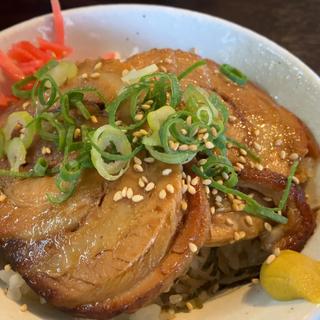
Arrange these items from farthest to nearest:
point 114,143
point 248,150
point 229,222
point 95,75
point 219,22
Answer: point 219,22, point 95,75, point 248,150, point 229,222, point 114,143

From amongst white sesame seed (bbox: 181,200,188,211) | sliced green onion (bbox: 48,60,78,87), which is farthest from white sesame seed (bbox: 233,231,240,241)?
sliced green onion (bbox: 48,60,78,87)

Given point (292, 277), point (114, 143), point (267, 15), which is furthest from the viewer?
point (267, 15)

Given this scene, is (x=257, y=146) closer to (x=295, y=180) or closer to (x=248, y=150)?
(x=248, y=150)

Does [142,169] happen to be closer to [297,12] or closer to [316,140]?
[316,140]

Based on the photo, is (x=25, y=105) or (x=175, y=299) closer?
(x=175, y=299)

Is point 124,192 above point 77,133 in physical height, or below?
below

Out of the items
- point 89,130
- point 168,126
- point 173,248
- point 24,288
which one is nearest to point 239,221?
point 173,248

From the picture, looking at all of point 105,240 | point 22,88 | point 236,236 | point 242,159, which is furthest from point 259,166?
point 22,88

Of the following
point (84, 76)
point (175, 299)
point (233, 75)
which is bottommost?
point (175, 299)

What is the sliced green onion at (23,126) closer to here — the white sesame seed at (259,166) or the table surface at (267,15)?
the white sesame seed at (259,166)
